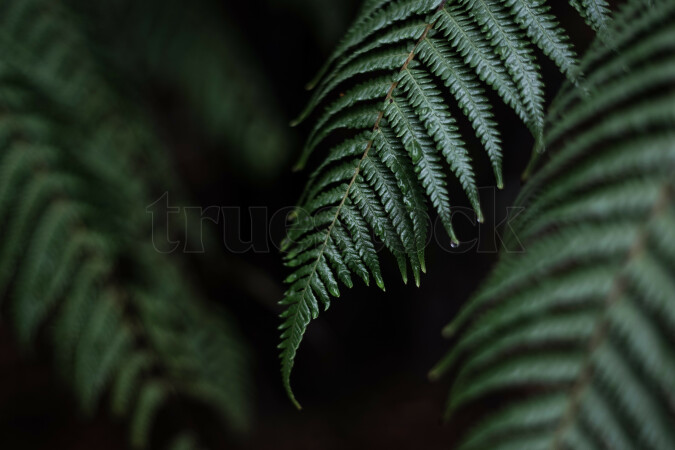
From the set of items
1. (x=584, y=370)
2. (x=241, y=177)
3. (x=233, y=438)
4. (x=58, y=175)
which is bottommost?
(x=233, y=438)

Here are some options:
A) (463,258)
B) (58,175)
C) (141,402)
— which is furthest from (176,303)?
(463,258)

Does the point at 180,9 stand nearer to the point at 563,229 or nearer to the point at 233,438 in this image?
the point at 563,229

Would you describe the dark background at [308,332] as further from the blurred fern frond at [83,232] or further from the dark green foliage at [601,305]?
the dark green foliage at [601,305]

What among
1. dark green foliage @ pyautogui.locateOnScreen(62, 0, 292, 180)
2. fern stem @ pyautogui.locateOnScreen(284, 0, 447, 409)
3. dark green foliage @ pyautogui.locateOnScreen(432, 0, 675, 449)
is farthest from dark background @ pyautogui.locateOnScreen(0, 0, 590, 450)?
dark green foliage @ pyautogui.locateOnScreen(432, 0, 675, 449)

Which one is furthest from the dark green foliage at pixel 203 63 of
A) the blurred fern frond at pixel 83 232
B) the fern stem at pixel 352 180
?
the fern stem at pixel 352 180

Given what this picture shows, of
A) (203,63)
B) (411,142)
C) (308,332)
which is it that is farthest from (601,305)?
(308,332)
